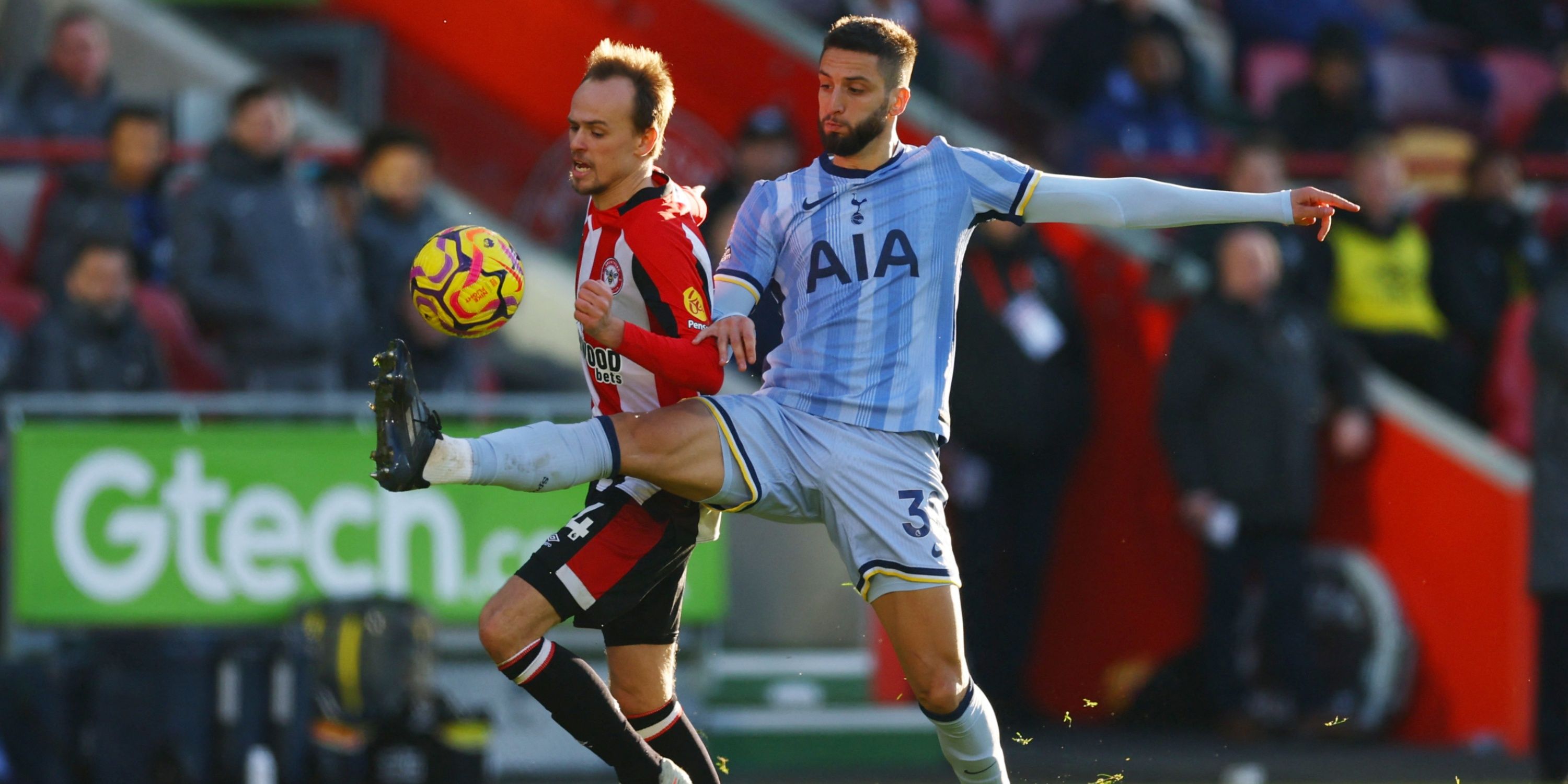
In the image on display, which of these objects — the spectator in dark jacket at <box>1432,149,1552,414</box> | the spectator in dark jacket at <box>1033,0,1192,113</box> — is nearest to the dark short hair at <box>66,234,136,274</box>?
the spectator in dark jacket at <box>1033,0,1192,113</box>

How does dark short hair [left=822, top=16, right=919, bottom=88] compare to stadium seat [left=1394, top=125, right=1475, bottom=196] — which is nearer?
dark short hair [left=822, top=16, right=919, bottom=88]

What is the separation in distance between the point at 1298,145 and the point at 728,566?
432 cm

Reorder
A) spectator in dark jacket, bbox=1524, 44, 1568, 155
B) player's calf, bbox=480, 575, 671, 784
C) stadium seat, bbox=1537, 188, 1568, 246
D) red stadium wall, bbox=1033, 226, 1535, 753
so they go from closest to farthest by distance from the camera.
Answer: player's calf, bbox=480, 575, 671, 784
red stadium wall, bbox=1033, 226, 1535, 753
stadium seat, bbox=1537, 188, 1568, 246
spectator in dark jacket, bbox=1524, 44, 1568, 155

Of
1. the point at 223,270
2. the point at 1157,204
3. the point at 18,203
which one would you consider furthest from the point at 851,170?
the point at 18,203

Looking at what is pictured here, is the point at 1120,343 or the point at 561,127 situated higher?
the point at 561,127

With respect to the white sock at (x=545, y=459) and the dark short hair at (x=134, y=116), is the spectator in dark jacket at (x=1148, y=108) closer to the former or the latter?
the dark short hair at (x=134, y=116)

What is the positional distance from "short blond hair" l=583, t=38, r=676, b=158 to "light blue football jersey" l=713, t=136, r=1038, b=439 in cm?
35

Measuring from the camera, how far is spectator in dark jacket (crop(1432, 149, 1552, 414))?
1142cm

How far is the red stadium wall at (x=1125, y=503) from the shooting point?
35.4ft

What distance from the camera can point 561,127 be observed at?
11445mm

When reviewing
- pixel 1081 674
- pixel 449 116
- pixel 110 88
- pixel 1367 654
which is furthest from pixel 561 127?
pixel 1367 654

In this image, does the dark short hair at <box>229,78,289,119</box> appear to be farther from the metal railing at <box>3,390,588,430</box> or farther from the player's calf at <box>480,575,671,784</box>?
the player's calf at <box>480,575,671,784</box>

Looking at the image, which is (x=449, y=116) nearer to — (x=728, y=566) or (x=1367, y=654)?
(x=728, y=566)

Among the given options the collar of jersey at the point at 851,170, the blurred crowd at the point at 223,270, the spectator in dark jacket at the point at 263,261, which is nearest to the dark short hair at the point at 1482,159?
the blurred crowd at the point at 223,270
